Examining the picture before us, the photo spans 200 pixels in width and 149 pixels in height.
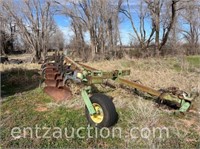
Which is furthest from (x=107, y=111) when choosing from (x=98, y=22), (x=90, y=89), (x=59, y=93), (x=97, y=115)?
(x=98, y=22)

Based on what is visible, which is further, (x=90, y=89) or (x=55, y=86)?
(x=55, y=86)

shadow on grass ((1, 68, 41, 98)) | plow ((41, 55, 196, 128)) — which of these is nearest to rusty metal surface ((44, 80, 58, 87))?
plow ((41, 55, 196, 128))

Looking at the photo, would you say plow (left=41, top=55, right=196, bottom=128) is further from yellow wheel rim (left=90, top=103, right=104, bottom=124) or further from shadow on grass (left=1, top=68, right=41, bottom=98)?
shadow on grass (left=1, top=68, right=41, bottom=98)

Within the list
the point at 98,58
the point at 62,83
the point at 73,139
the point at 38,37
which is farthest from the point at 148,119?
→ the point at 38,37

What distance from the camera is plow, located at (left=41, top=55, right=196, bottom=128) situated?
4.35 metres

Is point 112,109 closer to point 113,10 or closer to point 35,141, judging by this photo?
point 35,141

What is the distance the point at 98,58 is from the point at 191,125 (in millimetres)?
12000

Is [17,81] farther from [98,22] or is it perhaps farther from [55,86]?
[98,22]

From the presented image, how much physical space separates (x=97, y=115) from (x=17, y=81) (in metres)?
5.15

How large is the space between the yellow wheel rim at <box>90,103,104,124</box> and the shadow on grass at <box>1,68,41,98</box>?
338 centimetres

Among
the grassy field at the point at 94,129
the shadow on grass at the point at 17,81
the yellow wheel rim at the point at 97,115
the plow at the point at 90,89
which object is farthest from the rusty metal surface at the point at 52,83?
the yellow wheel rim at the point at 97,115

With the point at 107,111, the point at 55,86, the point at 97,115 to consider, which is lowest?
the point at 97,115

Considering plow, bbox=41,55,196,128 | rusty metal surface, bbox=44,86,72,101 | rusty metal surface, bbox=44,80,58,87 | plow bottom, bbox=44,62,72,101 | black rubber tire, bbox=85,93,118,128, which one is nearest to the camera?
black rubber tire, bbox=85,93,118,128

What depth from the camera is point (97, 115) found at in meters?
4.48
